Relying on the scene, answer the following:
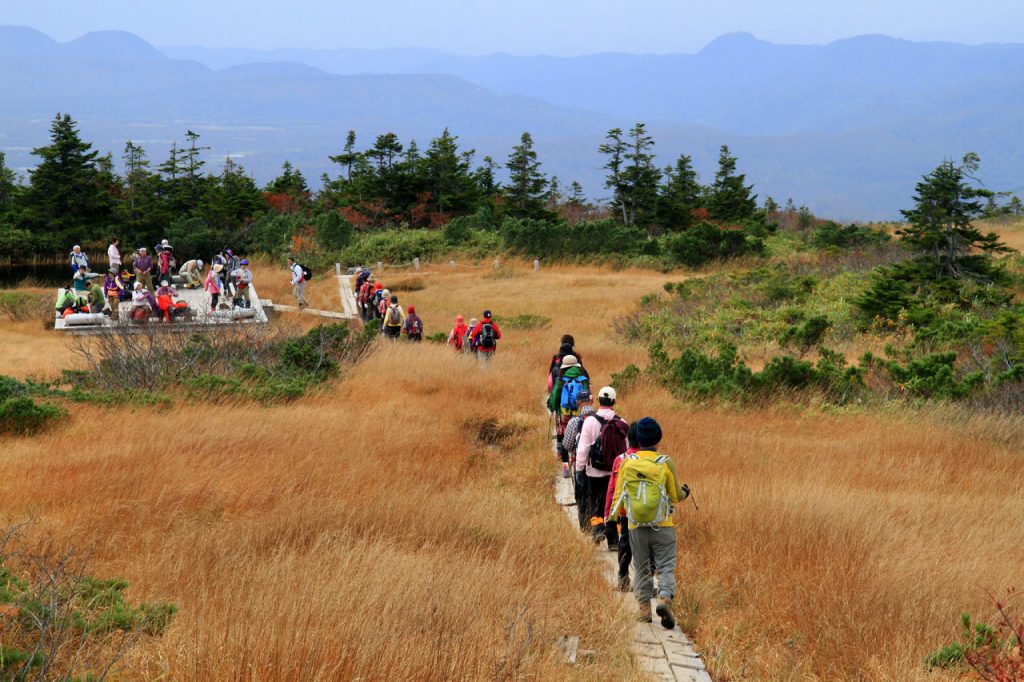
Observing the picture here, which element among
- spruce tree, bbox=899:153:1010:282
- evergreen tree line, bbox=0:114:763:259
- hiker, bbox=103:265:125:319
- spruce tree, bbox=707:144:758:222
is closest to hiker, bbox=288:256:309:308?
hiker, bbox=103:265:125:319

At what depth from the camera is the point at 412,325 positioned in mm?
18875

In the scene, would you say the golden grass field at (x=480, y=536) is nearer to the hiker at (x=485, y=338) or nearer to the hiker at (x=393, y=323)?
the hiker at (x=485, y=338)

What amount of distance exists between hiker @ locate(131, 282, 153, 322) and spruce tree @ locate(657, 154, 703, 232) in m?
35.5

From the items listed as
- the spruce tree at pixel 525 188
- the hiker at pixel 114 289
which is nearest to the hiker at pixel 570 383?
the hiker at pixel 114 289

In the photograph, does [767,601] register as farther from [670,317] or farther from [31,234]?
[31,234]

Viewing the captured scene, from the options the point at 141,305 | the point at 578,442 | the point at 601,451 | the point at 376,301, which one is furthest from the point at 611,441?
the point at 141,305

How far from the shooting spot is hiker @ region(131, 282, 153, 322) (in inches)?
904

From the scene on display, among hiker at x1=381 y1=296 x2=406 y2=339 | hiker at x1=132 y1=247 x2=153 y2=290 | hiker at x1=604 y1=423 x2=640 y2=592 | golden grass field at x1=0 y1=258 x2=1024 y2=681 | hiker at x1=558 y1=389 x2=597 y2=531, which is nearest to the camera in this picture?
golden grass field at x1=0 y1=258 x2=1024 y2=681

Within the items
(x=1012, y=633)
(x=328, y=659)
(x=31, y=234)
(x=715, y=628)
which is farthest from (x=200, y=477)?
(x=31, y=234)

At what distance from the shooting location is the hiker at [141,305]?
2295 cm

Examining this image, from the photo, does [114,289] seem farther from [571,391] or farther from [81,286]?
[571,391]

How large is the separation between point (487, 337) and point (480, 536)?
9252mm

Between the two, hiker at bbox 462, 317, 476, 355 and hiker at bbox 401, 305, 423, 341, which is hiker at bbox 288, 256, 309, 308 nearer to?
hiker at bbox 401, 305, 423, 341

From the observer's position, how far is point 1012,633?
570cm
